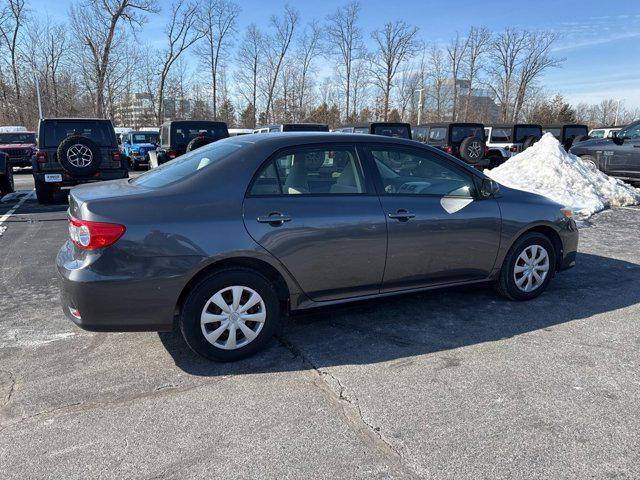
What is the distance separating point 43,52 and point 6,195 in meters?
43.2

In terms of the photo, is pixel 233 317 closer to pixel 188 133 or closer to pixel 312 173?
pixel 312 173

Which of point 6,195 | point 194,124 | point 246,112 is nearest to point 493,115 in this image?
point 246,112

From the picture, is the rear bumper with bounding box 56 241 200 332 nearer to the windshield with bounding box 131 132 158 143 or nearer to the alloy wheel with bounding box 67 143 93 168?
the alloy wheel with bounding box 67 143 93 168

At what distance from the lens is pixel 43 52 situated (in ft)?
154

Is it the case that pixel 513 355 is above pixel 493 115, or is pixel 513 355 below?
below

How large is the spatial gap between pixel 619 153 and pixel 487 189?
10.4m

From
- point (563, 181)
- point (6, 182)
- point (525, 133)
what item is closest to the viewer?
point (563, 181)

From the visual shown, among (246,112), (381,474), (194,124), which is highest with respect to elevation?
(246,112)

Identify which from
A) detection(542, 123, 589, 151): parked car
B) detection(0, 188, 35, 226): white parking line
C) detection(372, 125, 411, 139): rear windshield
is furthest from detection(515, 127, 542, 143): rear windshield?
detection(0, 188, 35, 226): white parking line

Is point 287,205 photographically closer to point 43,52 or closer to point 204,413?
point 204,413

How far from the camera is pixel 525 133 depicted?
18.7 metres

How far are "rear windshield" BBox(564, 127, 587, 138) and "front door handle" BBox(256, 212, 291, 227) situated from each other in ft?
67.5

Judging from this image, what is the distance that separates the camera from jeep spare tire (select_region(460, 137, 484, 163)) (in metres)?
15.0

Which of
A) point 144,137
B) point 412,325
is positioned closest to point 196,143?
point 412,325
